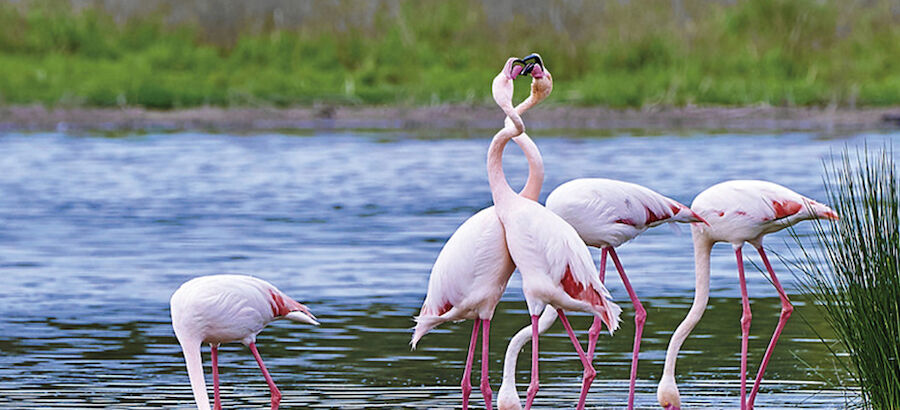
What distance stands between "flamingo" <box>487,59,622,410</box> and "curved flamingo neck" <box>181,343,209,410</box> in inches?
58.7

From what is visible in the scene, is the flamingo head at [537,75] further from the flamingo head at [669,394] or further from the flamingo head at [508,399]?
the flamingo head at [669,394]

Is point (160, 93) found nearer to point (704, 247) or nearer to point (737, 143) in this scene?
point (737, 143)

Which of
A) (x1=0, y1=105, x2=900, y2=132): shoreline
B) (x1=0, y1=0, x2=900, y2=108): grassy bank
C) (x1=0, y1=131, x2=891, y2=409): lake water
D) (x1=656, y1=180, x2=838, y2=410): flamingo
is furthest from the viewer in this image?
(x1=0, y1=0, x2=900, y2=108): grassy bank

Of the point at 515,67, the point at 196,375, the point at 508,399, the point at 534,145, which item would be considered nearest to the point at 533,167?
the point at 534,145

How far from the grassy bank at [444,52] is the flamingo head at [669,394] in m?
23.9

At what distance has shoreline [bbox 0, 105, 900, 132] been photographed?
102ft

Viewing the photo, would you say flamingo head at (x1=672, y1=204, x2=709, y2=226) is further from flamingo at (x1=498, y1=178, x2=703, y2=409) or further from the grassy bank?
the grassy bank

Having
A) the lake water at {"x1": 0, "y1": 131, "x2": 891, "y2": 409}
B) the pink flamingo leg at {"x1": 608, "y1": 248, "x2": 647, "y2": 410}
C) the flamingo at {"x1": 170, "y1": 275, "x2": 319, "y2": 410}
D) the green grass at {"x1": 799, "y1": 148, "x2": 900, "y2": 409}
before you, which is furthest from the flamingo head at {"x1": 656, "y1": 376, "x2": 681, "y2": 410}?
the flamingo at {"x1": 170, "y1": 275, "x2": 319, "y2": 410}

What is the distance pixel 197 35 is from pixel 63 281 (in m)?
28.9

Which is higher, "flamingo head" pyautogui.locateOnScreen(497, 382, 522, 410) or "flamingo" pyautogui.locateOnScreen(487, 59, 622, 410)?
"flamingo" pyautogui.locateOnScreen(487, 59, 622, 410)

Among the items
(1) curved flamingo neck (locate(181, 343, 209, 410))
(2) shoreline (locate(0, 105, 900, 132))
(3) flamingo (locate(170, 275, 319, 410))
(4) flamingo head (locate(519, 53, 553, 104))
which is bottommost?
(2) shoreline (locate(0, 105, 900, 132))

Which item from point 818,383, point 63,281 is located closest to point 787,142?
point 63,281

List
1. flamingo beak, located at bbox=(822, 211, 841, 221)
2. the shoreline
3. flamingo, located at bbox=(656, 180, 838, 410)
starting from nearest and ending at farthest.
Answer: flamingo beak, located at bbox=(822, 211, 841, 221) < flamingo, located at bbox=(656, 180, 838, 410) < the shoreline

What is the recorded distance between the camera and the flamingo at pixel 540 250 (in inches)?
271
